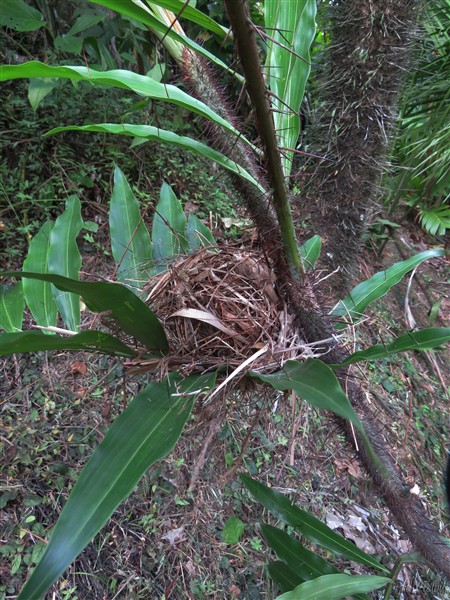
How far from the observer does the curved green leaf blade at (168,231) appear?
0.73m

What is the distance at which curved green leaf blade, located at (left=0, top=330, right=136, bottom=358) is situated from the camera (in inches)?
15.4

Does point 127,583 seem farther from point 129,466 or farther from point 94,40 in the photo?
point 94,40

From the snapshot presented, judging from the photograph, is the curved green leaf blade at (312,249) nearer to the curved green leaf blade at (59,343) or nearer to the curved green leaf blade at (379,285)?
the curved green leaf blade at (379,285)

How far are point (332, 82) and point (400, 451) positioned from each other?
1148mm

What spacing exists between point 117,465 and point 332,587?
1.42 feet

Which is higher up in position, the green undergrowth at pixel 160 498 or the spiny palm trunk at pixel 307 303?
the spiny palm trunk at pixel 307 303

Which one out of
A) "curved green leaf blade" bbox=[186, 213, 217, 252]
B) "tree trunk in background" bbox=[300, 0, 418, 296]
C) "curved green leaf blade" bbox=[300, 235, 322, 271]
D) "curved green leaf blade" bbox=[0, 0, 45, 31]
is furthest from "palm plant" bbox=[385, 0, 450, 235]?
"curved green leaf blade" bbox=[0, 0, 45, 31]

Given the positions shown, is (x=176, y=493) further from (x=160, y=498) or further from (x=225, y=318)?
(x=225, y=318)

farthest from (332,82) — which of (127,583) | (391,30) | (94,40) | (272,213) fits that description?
(127,583)

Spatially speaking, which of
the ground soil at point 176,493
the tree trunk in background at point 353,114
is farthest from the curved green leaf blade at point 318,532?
the tree trunk in background at point 353,114

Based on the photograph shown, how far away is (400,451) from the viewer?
1427 mm

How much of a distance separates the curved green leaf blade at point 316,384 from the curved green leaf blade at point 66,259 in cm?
34

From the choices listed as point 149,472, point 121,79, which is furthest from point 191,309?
point 149,472

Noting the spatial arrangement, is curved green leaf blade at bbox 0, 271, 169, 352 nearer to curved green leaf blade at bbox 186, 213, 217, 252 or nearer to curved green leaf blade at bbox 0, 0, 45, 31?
curved green leaf blade at bbox 186, 213, 217, 252
